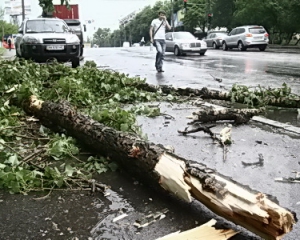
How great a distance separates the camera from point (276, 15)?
131ft

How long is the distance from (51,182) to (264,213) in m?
1.89

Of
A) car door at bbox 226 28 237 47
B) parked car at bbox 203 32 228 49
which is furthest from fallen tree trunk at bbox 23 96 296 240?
parked car at bbox 203 32 228 49

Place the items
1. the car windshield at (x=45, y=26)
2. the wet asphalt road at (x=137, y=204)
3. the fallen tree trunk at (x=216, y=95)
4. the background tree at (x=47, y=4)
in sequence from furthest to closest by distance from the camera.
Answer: the car windshield at (x=45, y=26) < the background tree at (x=47, y=4) < the fallen tree trunk at (x=216, y=95) < the wet asphalt road at (x=137, y=204)

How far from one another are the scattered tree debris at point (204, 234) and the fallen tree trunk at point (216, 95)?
4850mm

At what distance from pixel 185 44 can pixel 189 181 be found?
24459 millimetres

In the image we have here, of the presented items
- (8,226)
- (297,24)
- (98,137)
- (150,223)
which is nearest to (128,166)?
(98,137)

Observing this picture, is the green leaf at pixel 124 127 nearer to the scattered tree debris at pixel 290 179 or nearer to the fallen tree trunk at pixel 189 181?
the fallen tree trunk at pixel 189 181

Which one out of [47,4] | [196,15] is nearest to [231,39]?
[47,4]

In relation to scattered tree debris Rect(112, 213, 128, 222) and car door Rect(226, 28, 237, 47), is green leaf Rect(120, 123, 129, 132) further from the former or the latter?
car door Rect(226, 28, 237, 47)

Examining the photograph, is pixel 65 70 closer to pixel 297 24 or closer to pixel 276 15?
pixel 297 24

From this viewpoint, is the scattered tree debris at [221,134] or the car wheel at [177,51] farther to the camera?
the car wheel at [177,51]

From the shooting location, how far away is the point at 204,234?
271 cm

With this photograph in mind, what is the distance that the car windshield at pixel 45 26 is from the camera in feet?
53.7

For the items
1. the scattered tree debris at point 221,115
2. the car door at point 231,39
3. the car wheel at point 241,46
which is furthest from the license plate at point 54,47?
the car door at point 231,39
